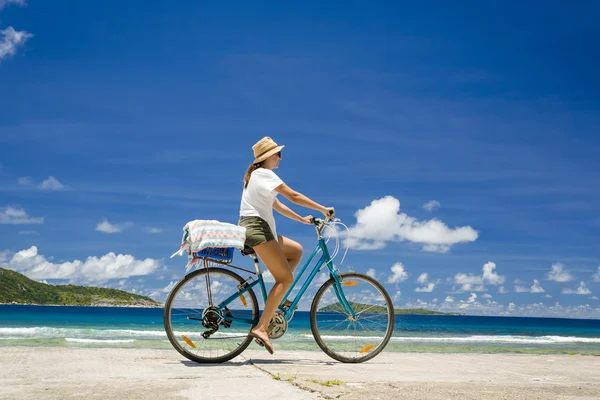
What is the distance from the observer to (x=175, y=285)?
6.11 meters

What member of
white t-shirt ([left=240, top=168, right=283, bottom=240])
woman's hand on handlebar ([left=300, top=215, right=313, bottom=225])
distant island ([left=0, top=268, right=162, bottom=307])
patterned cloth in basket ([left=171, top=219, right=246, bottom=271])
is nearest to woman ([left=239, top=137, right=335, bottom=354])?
white t-shirt ([left=240, top=168, right=283, bottom=240])

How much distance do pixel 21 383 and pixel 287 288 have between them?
2.51m

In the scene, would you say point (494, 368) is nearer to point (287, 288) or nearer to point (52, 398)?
point (287, 288)

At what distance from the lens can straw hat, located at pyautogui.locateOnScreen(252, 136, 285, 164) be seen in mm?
6092

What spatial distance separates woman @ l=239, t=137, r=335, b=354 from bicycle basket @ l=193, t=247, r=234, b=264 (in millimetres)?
292

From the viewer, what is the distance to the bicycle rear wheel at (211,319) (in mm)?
6164

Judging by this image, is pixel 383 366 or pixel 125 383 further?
pixel 383 366

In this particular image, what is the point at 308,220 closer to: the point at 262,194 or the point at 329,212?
the point at 329,212

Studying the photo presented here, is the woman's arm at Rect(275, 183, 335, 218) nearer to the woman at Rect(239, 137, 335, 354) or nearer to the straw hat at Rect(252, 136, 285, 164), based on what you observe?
the woman at Rect(239, 137, 335, 354)

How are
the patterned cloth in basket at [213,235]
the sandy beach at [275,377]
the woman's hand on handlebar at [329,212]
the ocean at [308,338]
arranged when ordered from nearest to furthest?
the sandy beach at [275,377] < the patterned cloth in basket at [213,235] < the woman's hand on handlebar at [329,212] < the ocean at [308,338]

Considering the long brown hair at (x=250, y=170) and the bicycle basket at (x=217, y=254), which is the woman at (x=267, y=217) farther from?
the bicycle basket at (x=217, y=254)

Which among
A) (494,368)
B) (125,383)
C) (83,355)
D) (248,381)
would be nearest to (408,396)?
(248,381)

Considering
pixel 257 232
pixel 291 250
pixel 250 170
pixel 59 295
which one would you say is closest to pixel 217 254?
pixel 257 232

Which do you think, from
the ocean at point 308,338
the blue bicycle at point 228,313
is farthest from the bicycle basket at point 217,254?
the ocean at point 308,338
